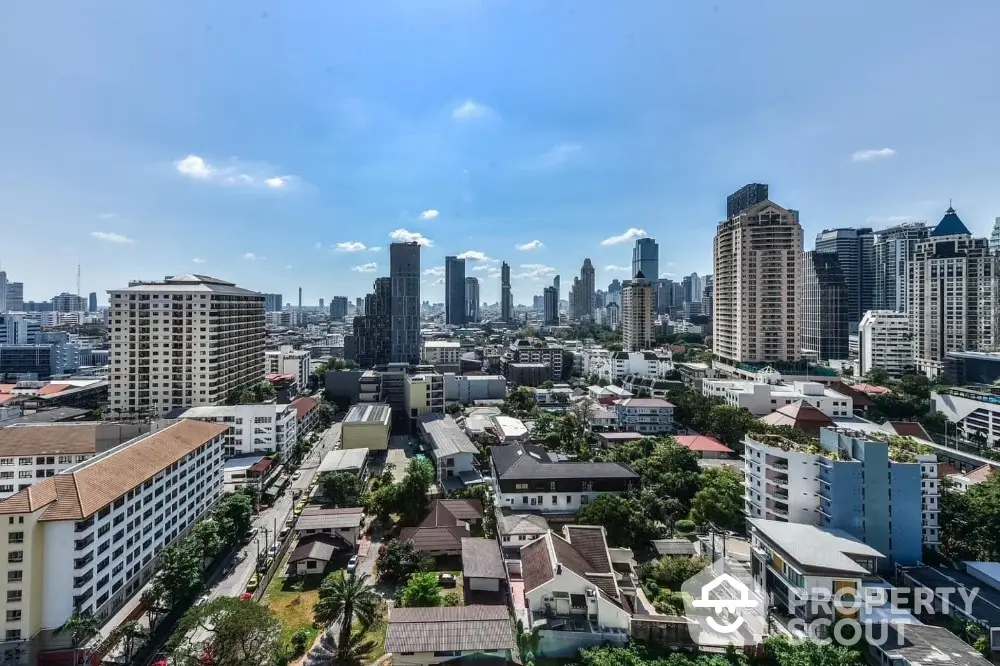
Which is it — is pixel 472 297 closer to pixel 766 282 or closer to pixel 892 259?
pixel 892 259

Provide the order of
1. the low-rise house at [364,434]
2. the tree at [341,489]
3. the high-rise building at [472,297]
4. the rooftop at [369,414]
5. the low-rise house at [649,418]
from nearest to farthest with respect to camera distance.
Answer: the tree at [341,489] < the low-rise house at [364,434] < the rooftop at [369,414] < the low-rise house at [649,418] < the high-rise building at [472,297]

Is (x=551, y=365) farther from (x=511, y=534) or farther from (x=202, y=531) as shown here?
(x=202, y=531)

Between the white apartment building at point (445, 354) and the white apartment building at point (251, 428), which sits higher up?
the white apartment building at point (445, 354)

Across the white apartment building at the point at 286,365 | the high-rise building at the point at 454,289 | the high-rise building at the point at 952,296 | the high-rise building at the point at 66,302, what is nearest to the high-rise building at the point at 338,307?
the high-rise building at the point at 454,289

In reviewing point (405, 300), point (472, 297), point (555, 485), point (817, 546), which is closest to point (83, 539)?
point (555, 485)

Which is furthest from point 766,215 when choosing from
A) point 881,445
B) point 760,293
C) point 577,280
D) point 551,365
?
point 577,280

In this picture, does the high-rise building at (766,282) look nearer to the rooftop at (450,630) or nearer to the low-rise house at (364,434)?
the low-rise house at (364,434)
